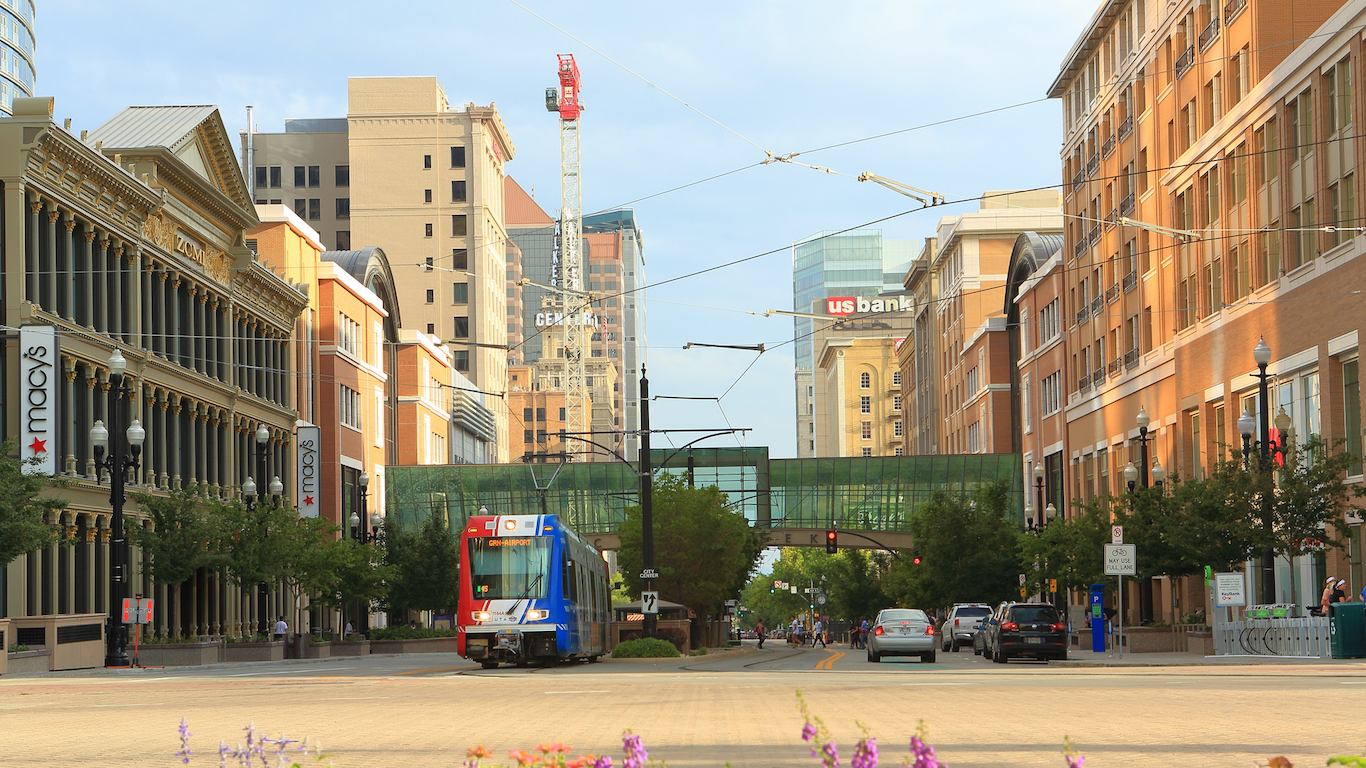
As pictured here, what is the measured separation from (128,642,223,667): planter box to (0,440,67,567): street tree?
860 cm

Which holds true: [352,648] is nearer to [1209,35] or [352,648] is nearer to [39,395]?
[39,395]

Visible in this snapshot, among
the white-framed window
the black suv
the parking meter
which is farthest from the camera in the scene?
the white-framed window

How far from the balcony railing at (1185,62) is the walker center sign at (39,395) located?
38371mm

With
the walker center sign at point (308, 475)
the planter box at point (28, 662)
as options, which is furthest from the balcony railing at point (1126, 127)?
the planter box at point (28, 662)

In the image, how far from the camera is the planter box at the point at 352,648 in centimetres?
5766

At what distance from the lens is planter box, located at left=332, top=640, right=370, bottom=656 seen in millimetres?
57656

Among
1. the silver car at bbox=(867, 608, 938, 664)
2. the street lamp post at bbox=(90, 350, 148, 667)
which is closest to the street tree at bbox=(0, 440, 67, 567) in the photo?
the street lamp post at bbox=(90, 350, 148, 667)

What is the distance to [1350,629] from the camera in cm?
3128

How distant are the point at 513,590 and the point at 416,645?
28.8 meters

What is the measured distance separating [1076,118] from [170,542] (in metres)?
47.7

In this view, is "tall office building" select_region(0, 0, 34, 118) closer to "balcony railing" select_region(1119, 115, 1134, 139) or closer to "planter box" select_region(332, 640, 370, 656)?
"planter box" select_region(332, 640, 370, 656)

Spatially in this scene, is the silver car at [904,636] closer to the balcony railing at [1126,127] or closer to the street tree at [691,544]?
the street tree at [691,544]

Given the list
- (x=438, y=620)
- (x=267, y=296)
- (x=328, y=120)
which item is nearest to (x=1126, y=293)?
(x=267, y=296)

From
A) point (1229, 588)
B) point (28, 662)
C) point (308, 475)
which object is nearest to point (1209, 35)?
point (1229, 588)
